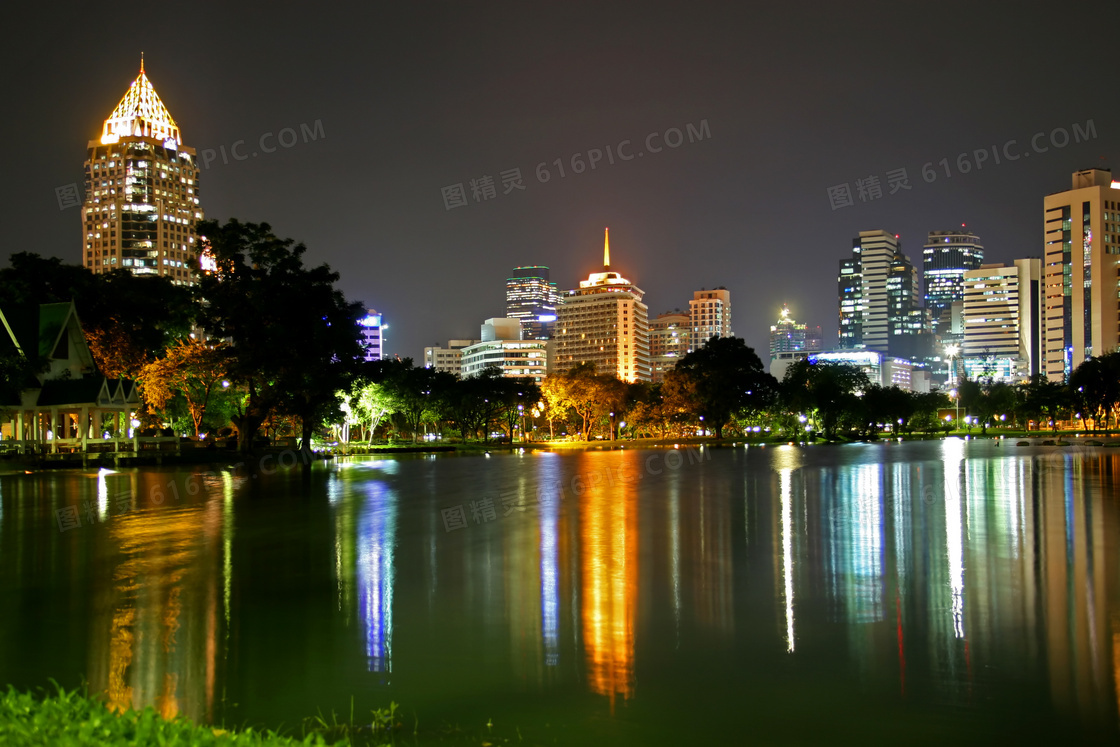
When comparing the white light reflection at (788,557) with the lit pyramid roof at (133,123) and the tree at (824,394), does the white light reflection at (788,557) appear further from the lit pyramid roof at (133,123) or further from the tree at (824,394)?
the lit pyramid roof at (133,123)

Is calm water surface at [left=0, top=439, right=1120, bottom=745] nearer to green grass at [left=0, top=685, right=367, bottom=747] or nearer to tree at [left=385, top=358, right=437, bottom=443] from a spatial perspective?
green grass at [left=0, top=685, right=367, bottom=747]

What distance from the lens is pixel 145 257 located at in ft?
623

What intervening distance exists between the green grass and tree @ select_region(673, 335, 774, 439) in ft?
268

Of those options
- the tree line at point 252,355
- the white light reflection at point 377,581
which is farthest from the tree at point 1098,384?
the white light reflection at point 377,581

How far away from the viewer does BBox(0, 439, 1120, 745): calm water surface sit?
253 inches

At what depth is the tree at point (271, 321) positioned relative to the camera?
43531 millimetres

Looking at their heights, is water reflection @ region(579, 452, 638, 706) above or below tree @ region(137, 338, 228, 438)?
below

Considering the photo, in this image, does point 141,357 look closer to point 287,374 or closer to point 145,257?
point 287,374

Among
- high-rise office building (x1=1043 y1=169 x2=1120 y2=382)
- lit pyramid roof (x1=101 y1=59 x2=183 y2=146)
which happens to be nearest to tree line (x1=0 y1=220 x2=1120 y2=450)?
high-rise office building (x1=1043 y1=169 x2=1120 y2=382)

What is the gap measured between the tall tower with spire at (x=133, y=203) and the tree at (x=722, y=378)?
142 m

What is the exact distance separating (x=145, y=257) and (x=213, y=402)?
157 meters

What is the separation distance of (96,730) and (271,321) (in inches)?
1635

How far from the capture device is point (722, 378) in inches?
3332

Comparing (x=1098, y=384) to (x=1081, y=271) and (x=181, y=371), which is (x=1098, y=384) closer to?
(x=1081, y=271)
